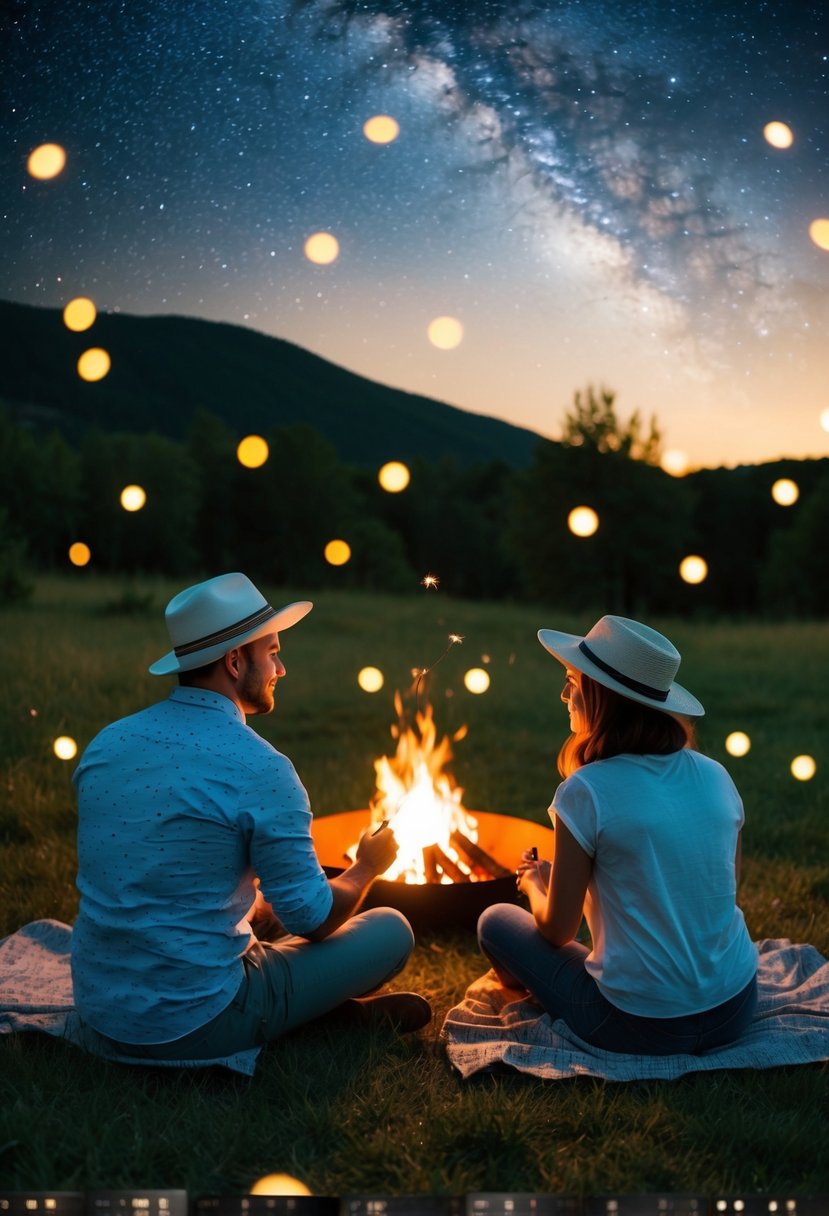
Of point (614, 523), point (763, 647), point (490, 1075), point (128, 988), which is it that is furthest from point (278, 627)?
point (614, 523)

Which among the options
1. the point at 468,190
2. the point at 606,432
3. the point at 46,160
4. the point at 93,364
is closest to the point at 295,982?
the point at 93,364

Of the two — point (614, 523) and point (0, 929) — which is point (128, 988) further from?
point (614, 523)

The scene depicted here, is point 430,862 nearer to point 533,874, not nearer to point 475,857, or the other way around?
point 475,857

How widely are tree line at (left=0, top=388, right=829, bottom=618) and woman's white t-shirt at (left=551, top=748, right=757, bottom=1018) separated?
938 cm

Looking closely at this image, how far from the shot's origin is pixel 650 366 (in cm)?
558

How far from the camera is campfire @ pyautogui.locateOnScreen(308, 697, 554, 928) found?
11.5ft

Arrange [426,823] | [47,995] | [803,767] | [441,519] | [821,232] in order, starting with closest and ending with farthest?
[47,995], [426,823], [821,232], [803,767], [441,519]

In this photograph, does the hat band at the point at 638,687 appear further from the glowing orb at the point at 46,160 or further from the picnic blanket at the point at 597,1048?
the glowing orb at the point at 46,160

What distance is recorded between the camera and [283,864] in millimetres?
2502

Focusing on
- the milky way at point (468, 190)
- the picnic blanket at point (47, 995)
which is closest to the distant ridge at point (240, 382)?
the milky way at point (468, 190)

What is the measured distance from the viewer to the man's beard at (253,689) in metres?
2.69

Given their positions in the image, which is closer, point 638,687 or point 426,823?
point 638,687

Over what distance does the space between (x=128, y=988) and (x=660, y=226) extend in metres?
4.52

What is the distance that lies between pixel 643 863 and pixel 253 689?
110 cm
